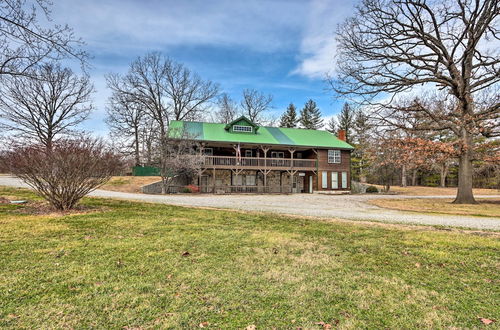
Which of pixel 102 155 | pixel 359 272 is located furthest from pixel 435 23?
pixel 102 155

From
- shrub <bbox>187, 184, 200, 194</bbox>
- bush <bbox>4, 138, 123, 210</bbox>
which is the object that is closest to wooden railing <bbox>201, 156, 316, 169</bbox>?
shrub <bbox>187, 184, 200, 194</bbox>

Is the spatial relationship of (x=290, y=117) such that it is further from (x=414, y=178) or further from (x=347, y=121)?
(x=414, y=178)

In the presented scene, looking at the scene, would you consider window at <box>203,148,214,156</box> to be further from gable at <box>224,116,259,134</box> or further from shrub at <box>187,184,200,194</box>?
shrub at <box>187,184,200,194</box>

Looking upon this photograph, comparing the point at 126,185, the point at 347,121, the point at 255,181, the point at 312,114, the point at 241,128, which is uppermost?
the point at 312,114

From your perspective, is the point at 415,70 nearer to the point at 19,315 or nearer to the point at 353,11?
the point at 353,11

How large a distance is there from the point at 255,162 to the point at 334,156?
29.5 ft

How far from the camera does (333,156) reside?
30.7 m

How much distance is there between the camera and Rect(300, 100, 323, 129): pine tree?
2260 inches

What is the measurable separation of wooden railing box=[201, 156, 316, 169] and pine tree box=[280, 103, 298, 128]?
2703cm

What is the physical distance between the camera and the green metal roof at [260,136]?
26781 mm

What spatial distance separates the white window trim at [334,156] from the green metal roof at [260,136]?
66cm

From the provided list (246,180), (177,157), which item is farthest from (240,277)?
(246,180)

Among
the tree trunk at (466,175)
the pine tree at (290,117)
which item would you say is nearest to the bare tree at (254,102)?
the pine tree at (290,117)

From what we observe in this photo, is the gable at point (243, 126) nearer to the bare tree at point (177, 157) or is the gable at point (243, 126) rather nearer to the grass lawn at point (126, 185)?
the bare tree at point (177, 157)
